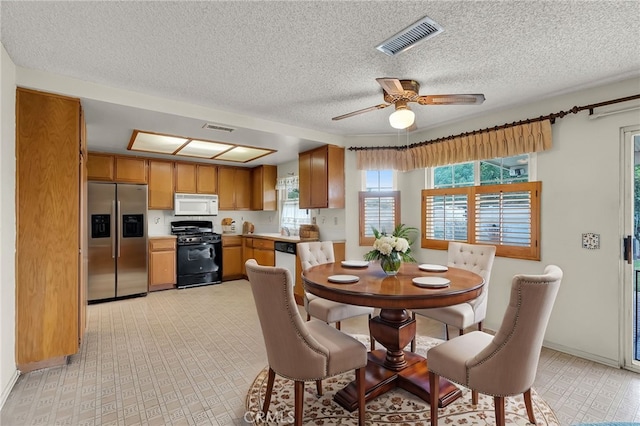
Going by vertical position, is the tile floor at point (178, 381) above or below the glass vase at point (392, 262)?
below

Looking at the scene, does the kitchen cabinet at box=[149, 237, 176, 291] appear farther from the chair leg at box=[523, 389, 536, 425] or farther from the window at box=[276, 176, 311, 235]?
the chair leg at box=[523, 389, 536, 425]

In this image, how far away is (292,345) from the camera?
1.75 metres

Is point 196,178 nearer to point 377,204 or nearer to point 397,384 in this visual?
point 377,204

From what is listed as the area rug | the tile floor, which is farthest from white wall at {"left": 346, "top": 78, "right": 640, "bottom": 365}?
the area rug

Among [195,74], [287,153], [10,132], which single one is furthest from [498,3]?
[287,153]

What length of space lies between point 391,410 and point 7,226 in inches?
117

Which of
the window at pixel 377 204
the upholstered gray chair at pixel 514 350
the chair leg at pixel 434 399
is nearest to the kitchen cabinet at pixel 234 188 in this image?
the window at pixel 377 204

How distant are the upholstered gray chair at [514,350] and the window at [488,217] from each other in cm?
166

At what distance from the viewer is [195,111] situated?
3.22 metres

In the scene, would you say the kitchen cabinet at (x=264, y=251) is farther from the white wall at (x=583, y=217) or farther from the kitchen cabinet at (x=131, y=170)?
the white wall at (x=583, y=217)

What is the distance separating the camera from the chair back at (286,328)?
1712 millimetres

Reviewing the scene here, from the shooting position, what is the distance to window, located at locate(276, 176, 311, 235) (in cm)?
585

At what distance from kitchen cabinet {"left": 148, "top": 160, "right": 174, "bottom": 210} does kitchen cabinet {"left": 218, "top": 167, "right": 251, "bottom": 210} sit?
91cm

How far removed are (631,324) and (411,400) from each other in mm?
2026
